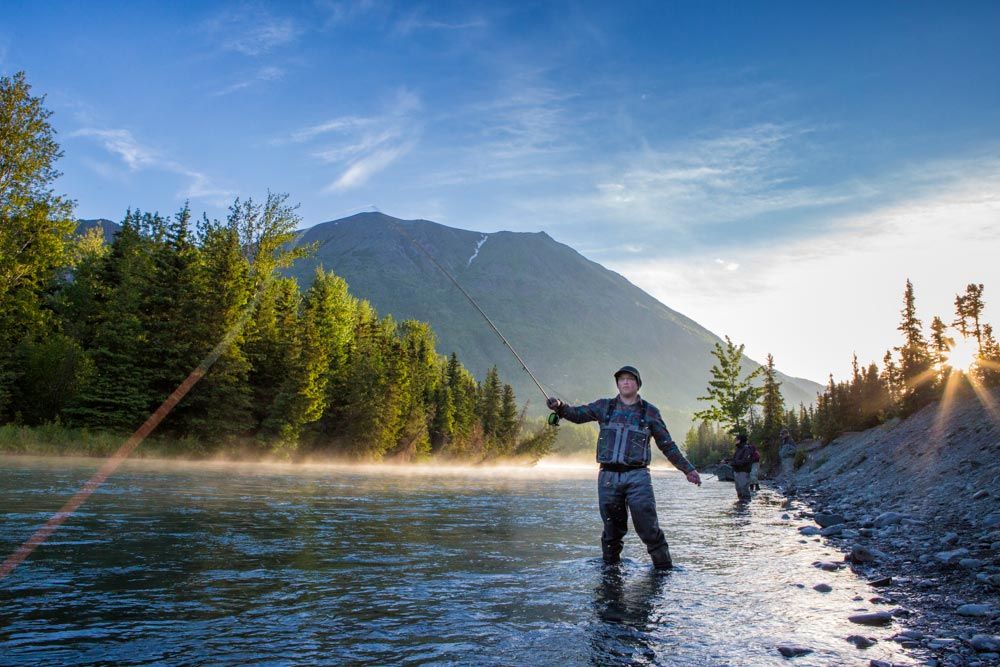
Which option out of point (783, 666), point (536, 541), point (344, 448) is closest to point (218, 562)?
point (536, 541)

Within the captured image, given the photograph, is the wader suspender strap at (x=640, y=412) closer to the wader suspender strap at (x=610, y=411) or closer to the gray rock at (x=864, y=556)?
the wader suspender strap at (x=610, y=411)

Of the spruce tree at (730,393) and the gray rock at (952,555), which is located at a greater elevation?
the spruce tree at (730,393)

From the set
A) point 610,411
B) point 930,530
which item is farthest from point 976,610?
point 930,530

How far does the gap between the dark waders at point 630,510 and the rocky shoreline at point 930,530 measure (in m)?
2.75

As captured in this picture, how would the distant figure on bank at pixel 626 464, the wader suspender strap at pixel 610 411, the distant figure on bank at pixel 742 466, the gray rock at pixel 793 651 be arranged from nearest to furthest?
1. the gray rock at pixel 793 651
2. the distant figure on bank at pixel 626 464
3. the wader suspender strap at pixel 610 411
4. the distant figure on bank at pixel 742 466

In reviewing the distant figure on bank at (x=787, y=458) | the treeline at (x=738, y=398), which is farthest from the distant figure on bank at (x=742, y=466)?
the treeline at (x=738, y=398)

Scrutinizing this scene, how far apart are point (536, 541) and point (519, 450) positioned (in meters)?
93.2

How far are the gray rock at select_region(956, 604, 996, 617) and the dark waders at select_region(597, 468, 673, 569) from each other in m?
3.64

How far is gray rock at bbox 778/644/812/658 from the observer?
5.30 meters

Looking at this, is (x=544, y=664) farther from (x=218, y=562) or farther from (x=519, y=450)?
(x=519, y=450)

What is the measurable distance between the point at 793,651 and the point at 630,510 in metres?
4.21

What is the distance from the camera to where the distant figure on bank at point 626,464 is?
9328mm

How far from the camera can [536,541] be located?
11.8 meters

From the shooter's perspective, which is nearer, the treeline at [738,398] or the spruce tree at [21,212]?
the spruce tree at [21,212]
